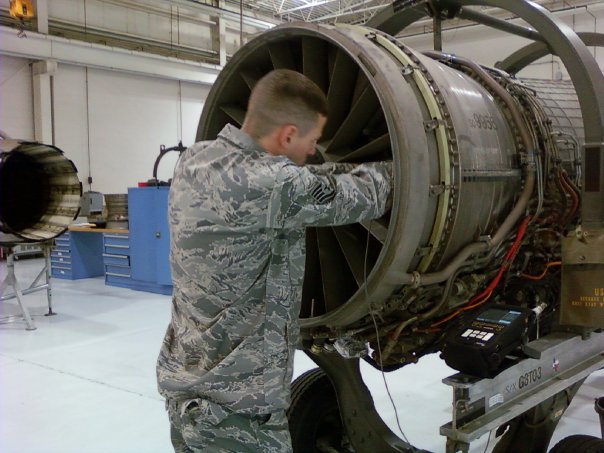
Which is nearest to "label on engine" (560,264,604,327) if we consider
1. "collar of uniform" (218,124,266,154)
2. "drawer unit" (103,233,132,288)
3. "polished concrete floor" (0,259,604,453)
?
"collar of uniform" (218,124,266,154)

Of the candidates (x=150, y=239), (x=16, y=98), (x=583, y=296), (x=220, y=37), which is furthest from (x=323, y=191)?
(x=220, y=37)

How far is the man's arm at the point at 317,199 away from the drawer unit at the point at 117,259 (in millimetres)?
7352

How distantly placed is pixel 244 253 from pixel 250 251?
0.02 m

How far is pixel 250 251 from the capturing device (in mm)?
1632

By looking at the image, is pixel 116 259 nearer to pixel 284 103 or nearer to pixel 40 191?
pixel 40 191

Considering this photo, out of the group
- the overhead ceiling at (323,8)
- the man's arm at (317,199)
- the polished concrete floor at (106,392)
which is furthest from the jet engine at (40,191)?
the overhead ceiling at (323,8)

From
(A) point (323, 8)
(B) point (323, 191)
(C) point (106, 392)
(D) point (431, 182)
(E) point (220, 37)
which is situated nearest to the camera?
(B) point (323, 191)

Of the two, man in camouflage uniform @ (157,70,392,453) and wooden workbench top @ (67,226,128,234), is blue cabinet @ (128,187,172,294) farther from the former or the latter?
man in camouflage uniform @ (157,70,392,453)

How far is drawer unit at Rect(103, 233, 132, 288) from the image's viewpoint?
859 cm

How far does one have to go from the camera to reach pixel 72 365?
495cm

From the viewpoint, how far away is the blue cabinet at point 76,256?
9602 millimetres

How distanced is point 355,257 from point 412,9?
1279 millimetres

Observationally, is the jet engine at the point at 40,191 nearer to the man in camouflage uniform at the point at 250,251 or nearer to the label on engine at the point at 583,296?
the man in camouflage uniform at the point at 250,251

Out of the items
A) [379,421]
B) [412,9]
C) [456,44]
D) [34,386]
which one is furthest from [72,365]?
[456,44]
